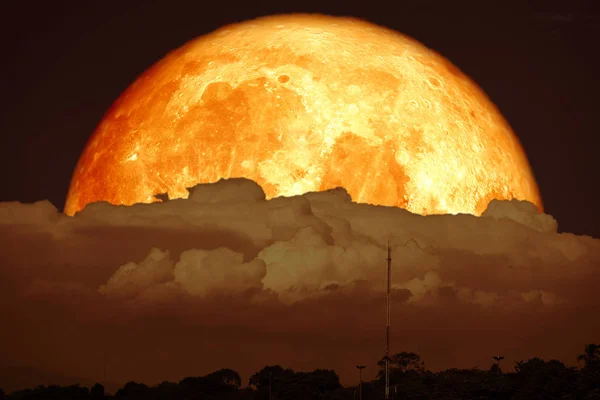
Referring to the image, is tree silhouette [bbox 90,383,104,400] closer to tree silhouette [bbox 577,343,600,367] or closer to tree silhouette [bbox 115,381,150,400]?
tree silhouette [bbox 115,381,150,400]

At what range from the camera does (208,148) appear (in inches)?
1845

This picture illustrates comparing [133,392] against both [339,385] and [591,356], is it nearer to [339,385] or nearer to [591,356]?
[339,385]

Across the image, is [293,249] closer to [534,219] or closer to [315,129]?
Result: [315,129]

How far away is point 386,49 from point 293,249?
11.7m

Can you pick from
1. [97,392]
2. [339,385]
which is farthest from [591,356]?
[97,392]

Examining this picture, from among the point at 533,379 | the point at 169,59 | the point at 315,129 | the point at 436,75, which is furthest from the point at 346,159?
the point at 533,379

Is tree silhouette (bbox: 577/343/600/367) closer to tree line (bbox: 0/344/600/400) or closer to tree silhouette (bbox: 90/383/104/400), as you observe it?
tree line (bbox: 0/344/600/400)

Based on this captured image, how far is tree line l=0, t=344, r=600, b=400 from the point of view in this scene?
59.0 metres

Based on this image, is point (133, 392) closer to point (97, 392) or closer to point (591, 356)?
point (97, 392)

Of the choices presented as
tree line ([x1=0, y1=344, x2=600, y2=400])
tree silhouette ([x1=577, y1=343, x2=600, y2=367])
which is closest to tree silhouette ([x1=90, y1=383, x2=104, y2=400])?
tree line ([x1=0, y1=344, x2=600, y2=400])

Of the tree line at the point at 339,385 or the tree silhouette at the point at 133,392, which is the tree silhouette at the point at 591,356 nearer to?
the tree line at the point at 339,385

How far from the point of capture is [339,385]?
6944cm

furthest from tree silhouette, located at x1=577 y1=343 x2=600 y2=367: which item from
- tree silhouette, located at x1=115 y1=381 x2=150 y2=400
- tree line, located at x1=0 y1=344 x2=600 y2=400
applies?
tree silhouette, located at x1=115 y1=381 x2=150 y2=400

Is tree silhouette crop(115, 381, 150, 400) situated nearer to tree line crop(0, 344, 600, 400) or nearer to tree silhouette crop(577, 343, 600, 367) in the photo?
tree line crop(0, 344, 600, 400)
